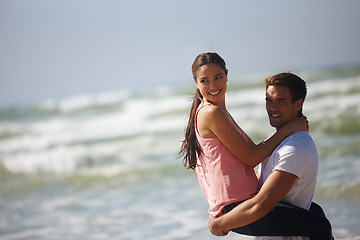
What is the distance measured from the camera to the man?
7.62 feet

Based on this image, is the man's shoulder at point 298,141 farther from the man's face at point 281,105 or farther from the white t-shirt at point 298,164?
the man's face at point 281,105

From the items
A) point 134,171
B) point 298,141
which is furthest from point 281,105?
point 134,171

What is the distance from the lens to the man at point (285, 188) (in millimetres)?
2322

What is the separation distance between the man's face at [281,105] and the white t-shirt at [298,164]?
147 mm

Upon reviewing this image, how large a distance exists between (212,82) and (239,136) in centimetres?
41

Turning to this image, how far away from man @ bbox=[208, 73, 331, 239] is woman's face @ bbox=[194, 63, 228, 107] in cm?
30

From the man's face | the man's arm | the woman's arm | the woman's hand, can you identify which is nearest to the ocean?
the woman's arm

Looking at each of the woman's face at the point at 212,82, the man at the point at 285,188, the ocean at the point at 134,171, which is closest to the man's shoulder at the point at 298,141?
the man at the point at 285,188

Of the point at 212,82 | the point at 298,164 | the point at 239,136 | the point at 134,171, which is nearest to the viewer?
the point at 298,164

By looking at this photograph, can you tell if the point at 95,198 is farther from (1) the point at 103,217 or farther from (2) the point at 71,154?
(2) the point at 71,154

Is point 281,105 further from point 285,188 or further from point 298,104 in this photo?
point 285,188

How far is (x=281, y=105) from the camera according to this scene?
8.32 ft

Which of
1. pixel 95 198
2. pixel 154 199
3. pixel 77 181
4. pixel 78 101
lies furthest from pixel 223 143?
pixel 78 101

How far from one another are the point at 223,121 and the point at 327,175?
5.15m
